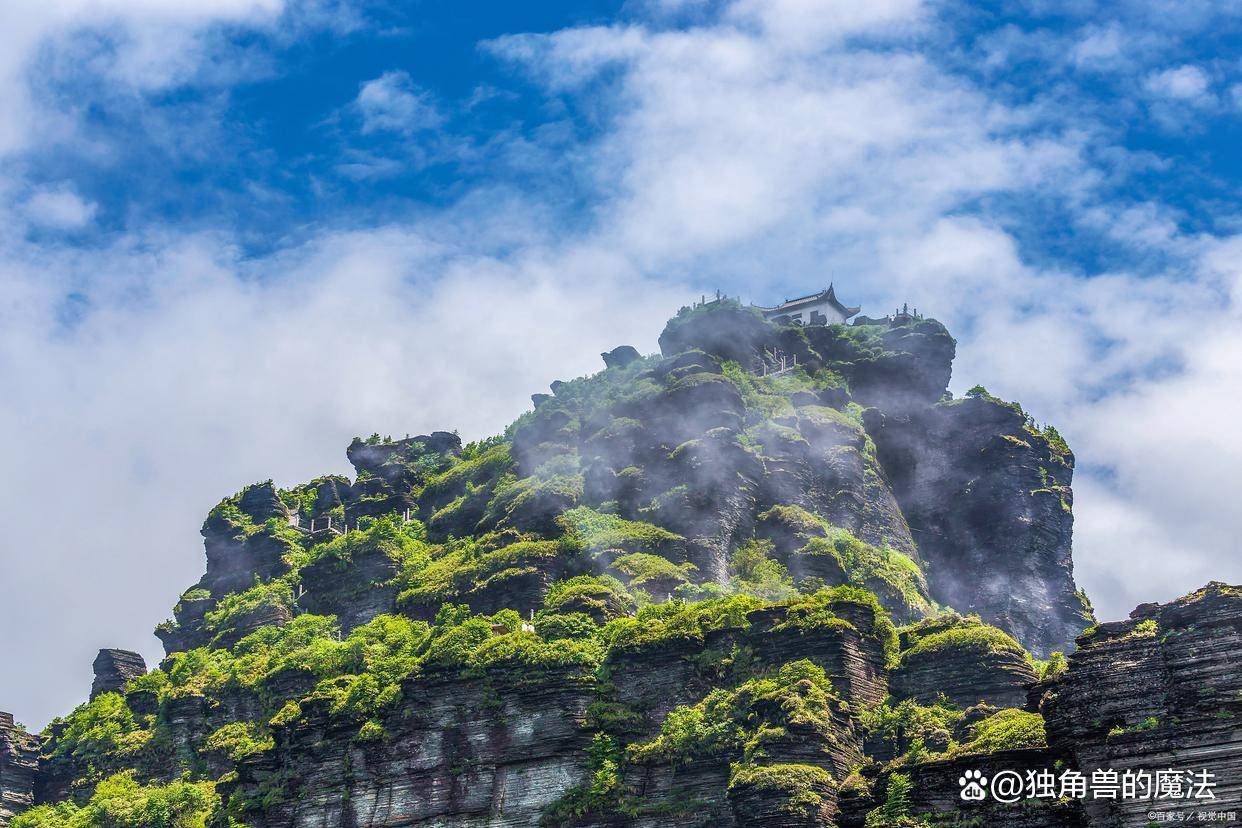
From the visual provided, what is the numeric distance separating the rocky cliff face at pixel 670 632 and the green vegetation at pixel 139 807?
0.20 m

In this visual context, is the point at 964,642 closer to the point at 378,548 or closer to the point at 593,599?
the point at 593,599

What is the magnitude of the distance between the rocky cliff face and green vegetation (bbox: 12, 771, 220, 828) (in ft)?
0.65

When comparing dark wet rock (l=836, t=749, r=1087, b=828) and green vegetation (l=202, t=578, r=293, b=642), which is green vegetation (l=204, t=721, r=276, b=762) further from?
dark wet rock (l=836, t=749, r=1087, b=828)

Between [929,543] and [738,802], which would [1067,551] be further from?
[738,802]

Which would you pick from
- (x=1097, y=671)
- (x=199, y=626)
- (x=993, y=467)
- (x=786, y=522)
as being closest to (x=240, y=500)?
(x=199, y=626)

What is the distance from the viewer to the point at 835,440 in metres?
110

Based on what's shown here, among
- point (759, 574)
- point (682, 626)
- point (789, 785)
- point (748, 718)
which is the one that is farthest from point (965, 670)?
point (759, 574)

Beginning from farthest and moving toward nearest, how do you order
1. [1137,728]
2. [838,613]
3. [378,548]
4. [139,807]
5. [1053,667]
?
1. [378,548]
2. [139,807]
3. [838,613]
4. [1053,667]
5. [1137,728]

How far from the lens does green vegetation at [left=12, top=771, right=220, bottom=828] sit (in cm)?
9169

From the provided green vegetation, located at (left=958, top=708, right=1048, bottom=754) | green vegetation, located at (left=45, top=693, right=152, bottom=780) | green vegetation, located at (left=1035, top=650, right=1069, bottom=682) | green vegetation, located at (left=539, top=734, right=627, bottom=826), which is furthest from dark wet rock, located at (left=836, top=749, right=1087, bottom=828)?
green vegetation, located at (left=45, top=693, right=152, bottom=780)

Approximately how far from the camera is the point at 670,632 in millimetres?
82188

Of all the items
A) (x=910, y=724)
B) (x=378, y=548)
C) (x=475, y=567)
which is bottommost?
(x=910, y=724)

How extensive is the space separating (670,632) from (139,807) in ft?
110

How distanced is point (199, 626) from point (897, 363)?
52.5m
